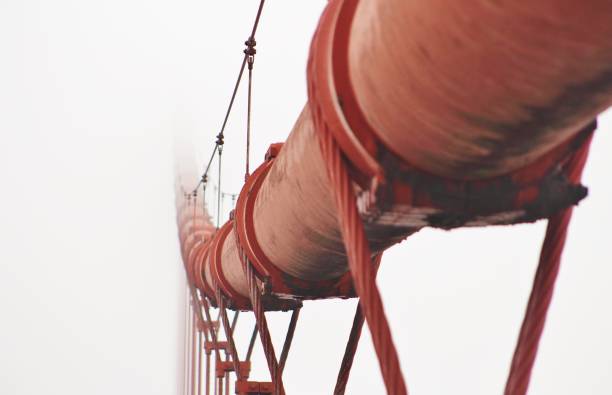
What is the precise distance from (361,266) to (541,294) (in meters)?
0.13

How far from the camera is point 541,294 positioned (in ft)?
1.69

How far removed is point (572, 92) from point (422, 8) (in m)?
0.09

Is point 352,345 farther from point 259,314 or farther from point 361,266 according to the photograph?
point 361,266

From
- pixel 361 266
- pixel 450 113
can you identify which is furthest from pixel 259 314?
pixel 450 113

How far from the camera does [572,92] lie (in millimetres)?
369

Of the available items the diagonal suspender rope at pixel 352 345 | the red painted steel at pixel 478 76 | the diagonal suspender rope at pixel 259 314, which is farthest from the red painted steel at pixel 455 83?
the diagonal suspender rope at pixel 259 314

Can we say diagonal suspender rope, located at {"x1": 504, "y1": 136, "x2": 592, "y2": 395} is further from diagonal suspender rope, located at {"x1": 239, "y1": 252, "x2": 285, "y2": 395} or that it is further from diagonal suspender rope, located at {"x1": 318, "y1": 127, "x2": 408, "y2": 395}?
diagonal suspender rope, located at {"x1": 239, "y1": 252, "x2": 285, "y2": 395}

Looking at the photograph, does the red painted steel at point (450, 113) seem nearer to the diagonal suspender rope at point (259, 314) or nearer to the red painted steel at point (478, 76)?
the red painted steel at point (478, 76)

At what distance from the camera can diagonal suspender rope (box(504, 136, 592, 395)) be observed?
0.50m

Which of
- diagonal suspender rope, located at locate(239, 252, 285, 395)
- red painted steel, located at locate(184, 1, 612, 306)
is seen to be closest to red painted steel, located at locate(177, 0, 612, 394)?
red painted steel, located at locate(184, 1, 612, 306)

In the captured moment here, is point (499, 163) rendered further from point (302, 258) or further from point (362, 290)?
point (302, 258)

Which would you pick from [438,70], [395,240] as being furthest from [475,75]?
[395,240]

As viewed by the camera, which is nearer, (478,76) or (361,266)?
(478,76)

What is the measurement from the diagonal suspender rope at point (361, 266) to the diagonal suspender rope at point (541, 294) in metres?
0.08
